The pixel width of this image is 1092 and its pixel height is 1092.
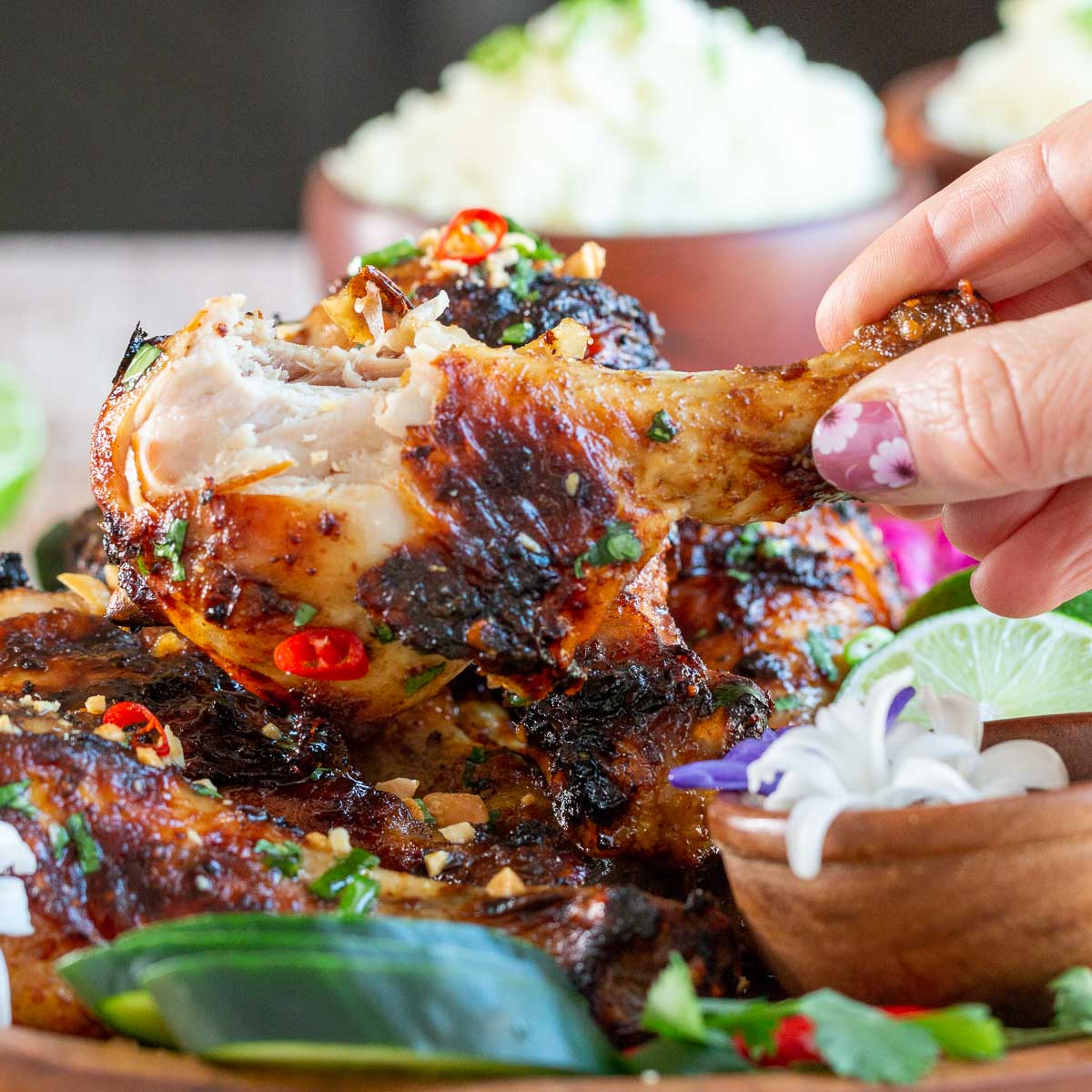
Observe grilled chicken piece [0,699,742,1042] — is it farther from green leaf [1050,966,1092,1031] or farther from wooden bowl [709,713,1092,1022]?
green leaf [1050,966,1092,1031]

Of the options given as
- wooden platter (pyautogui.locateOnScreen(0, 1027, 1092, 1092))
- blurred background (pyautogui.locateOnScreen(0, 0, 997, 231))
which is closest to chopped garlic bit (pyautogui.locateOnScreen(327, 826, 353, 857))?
wooden platter (pyautogui.locateOnScreen(0, 1027, 1092, 1092))

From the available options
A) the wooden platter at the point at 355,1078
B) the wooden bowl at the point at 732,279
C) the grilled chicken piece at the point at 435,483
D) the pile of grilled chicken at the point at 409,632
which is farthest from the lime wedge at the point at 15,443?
the wooden platter at the point at 355,1078

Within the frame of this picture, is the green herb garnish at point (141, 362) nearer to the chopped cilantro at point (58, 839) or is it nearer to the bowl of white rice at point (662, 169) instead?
the chopped cilantro at point (58, 839)

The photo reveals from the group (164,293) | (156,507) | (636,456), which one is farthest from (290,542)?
(164,293)

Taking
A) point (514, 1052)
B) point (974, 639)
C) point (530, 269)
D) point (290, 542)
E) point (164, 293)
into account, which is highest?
point (164, 293)

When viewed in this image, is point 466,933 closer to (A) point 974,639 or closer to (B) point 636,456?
(B) point 636,456
